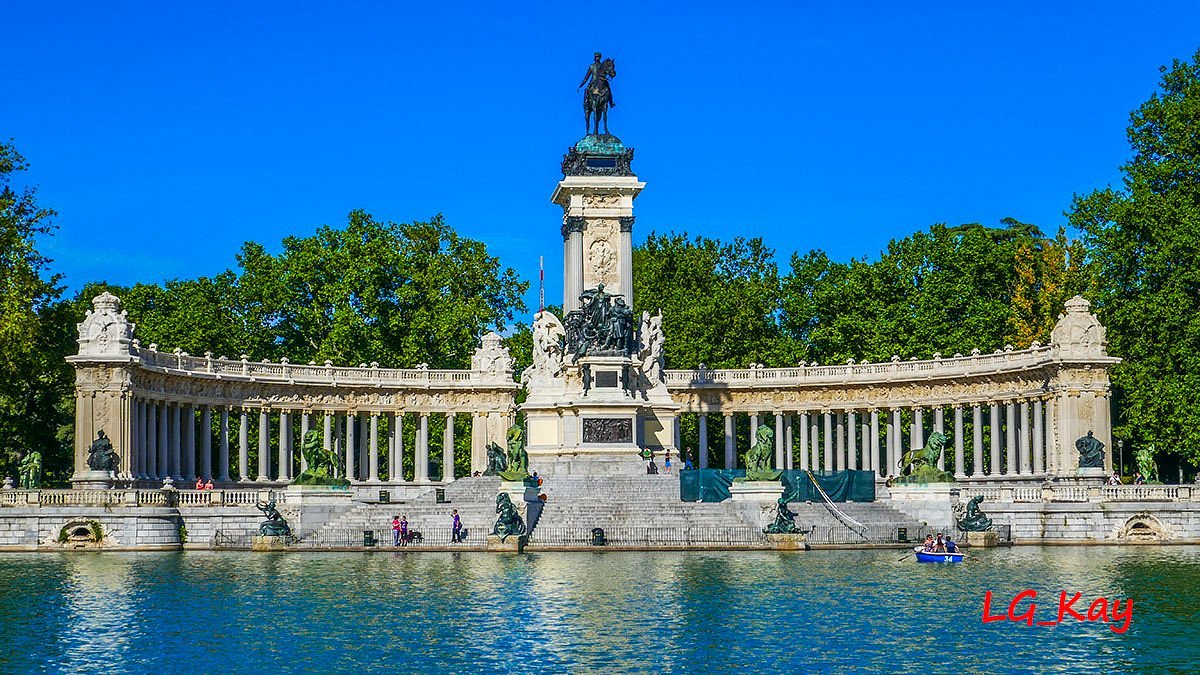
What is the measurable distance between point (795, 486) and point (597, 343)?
38.5 ft

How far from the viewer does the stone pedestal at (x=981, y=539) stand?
172 feet

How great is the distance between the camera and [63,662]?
25.9m

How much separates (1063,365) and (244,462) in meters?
38.1

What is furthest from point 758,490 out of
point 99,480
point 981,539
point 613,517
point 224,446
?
point 224,446

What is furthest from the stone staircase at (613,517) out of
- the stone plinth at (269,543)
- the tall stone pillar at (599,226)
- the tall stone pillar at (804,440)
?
the tall stone pillar at (804,440)

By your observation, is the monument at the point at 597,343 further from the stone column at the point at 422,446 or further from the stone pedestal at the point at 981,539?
the stone pedestal at the point at 981,539

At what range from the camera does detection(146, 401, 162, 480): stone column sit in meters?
70.1

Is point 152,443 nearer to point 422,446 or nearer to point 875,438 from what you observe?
point 422,446

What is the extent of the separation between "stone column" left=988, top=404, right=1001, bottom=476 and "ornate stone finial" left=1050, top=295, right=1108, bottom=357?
8.69 meters

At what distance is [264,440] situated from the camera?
7806cm

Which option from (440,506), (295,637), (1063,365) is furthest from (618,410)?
(295,637)

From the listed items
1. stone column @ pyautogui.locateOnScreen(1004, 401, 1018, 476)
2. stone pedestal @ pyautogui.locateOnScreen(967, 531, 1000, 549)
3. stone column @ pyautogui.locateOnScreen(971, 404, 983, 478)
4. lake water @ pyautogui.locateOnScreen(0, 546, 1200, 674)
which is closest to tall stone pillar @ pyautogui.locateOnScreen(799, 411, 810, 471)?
stone column @ pyautogui.locateOnScreen(971, 404, 983, 478)

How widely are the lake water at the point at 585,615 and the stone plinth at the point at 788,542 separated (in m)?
3.99

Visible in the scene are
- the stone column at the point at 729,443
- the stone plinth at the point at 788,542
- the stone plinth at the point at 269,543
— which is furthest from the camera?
the stone column at the point at 729,443
